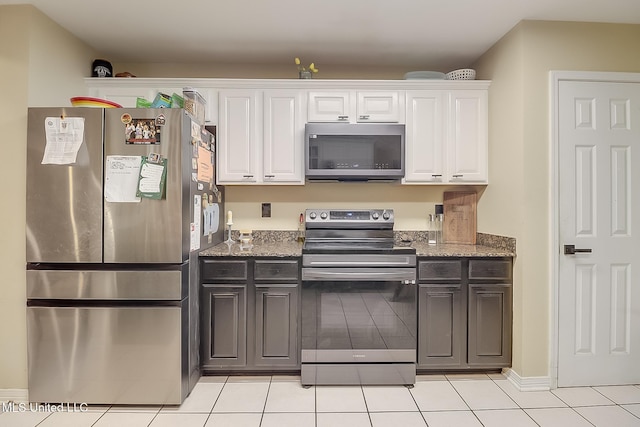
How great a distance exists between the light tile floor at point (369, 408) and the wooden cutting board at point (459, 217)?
3.73 ft

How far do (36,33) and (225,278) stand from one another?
2021 millimetres

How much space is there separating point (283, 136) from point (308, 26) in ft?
2.65

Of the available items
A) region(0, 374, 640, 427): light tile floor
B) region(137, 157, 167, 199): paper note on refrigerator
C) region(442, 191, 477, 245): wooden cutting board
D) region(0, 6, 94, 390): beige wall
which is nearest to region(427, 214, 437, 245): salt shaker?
region(442, 191, 477, 245): wooden cutting board

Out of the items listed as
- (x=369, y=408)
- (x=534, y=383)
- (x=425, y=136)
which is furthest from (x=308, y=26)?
(x=534, y=383)

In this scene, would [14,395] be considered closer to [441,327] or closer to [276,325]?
[276,325]

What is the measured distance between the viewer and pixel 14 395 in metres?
2.12

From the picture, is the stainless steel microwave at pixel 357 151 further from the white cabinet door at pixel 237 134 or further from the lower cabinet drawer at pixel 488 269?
the lower cabinet drawer at pixel 488 269

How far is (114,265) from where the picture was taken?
6.70ft

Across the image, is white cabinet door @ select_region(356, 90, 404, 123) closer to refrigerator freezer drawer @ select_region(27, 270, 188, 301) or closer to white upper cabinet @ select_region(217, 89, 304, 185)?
white upper cabinet @ select_region(217, 89, 304, 185)

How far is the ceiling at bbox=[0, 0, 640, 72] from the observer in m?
2.14

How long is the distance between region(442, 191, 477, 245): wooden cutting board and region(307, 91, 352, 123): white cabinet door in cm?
120

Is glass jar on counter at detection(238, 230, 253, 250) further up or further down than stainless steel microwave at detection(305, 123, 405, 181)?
further down

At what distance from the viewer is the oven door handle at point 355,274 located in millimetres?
2318

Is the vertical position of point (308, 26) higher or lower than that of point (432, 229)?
higher
